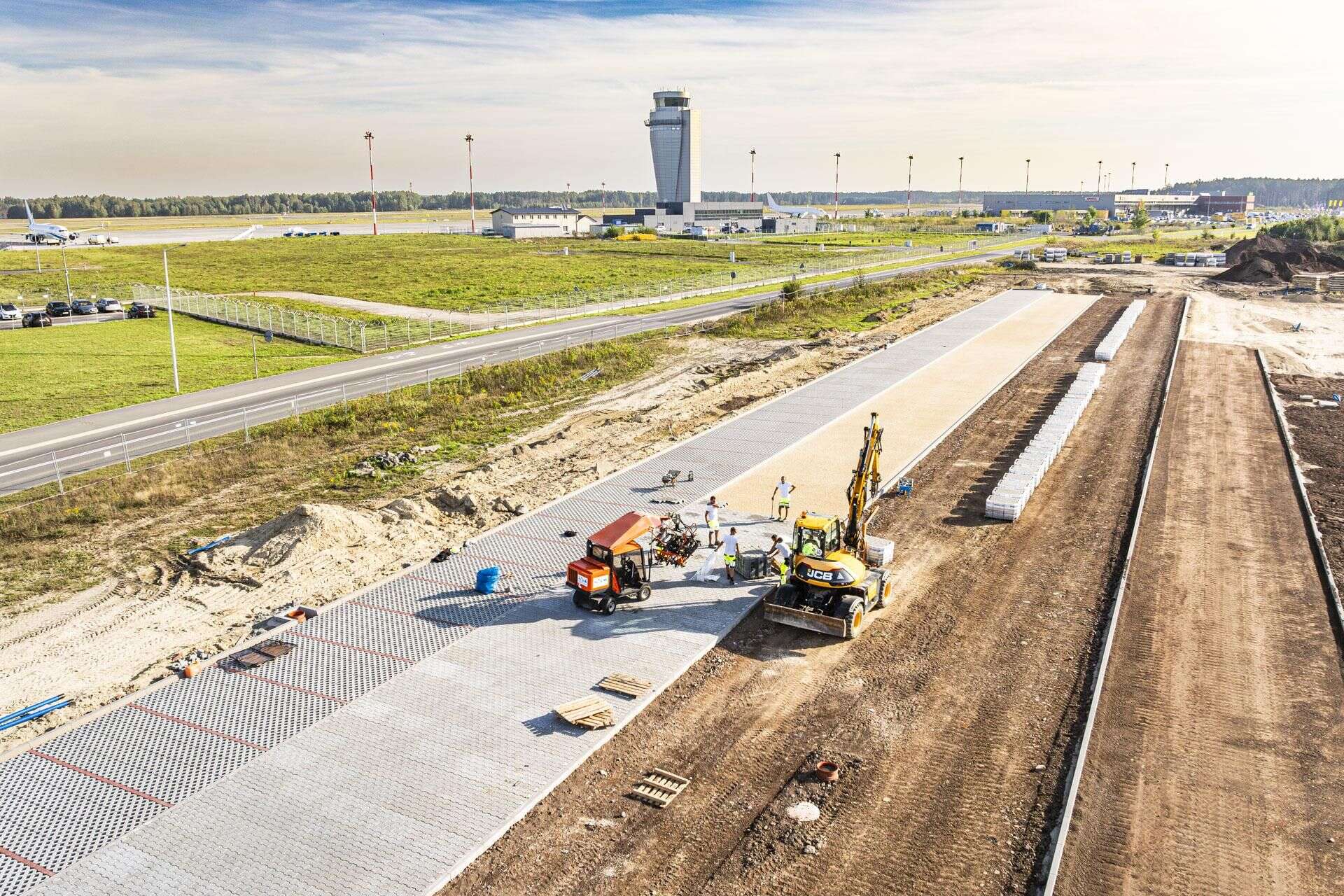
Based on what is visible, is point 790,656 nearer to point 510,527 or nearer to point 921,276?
point 510,527

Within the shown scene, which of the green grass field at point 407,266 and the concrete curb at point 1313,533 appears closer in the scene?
the concrete curb at point 1313,533

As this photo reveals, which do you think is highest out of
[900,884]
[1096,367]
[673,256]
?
[673,256]

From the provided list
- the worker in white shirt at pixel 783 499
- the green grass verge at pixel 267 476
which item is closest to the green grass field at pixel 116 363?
the green grass verge at pixel 267 476

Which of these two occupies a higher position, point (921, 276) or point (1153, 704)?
point (921, 276)

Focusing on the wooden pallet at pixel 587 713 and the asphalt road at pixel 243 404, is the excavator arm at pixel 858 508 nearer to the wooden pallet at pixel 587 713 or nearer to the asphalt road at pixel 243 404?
the wooden pallet at pixel 587 713

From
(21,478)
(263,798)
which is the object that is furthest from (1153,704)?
(21,478)

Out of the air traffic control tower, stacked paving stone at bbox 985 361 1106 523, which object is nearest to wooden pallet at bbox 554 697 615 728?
stacked paving stone at bbox 985 361 1106 523

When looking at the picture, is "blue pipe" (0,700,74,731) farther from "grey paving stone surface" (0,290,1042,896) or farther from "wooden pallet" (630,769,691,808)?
"wooden pallet" (630,769,691,808)
